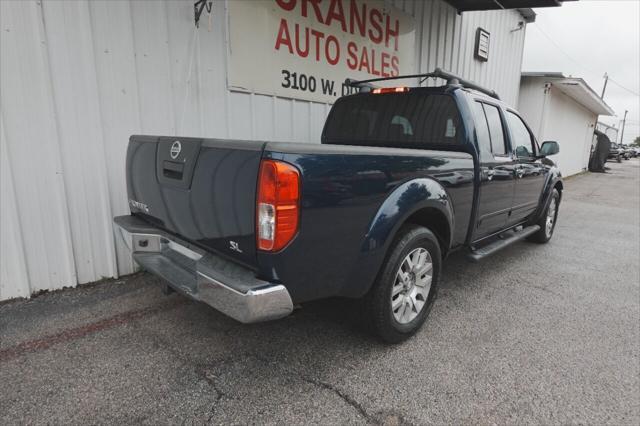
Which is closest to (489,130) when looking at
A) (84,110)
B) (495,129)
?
(495,129)

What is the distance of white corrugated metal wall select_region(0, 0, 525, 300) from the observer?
119 inches

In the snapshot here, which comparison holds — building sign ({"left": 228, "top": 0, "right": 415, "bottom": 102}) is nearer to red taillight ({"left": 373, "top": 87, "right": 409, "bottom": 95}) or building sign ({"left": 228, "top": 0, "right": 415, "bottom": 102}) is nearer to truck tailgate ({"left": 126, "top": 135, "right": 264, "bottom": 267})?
red taillight ({"left": 373, "top": 87, "right": 409, "bottom": 95})

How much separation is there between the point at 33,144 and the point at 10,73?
1.83ft

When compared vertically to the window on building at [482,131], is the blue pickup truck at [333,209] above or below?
below

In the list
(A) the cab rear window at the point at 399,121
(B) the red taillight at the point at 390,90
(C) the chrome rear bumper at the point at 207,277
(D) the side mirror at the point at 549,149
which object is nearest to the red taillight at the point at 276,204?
(C) the chrome rear bumper at the point at 207,277

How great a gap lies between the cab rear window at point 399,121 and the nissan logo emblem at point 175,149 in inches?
78.8

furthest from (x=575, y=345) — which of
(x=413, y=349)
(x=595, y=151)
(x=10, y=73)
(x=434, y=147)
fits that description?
(x=595, y=151)

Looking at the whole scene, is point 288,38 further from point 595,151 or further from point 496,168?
point 595,151

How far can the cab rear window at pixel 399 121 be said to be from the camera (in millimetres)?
3324

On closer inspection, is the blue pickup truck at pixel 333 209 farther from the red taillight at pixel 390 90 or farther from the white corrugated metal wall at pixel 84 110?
the white corrugated metal wall at pixel 84 110

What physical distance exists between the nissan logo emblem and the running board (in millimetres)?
2630

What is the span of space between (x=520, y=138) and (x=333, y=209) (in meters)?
3.41

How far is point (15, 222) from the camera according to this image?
312cm

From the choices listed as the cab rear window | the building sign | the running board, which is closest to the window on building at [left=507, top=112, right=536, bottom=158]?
the running board
